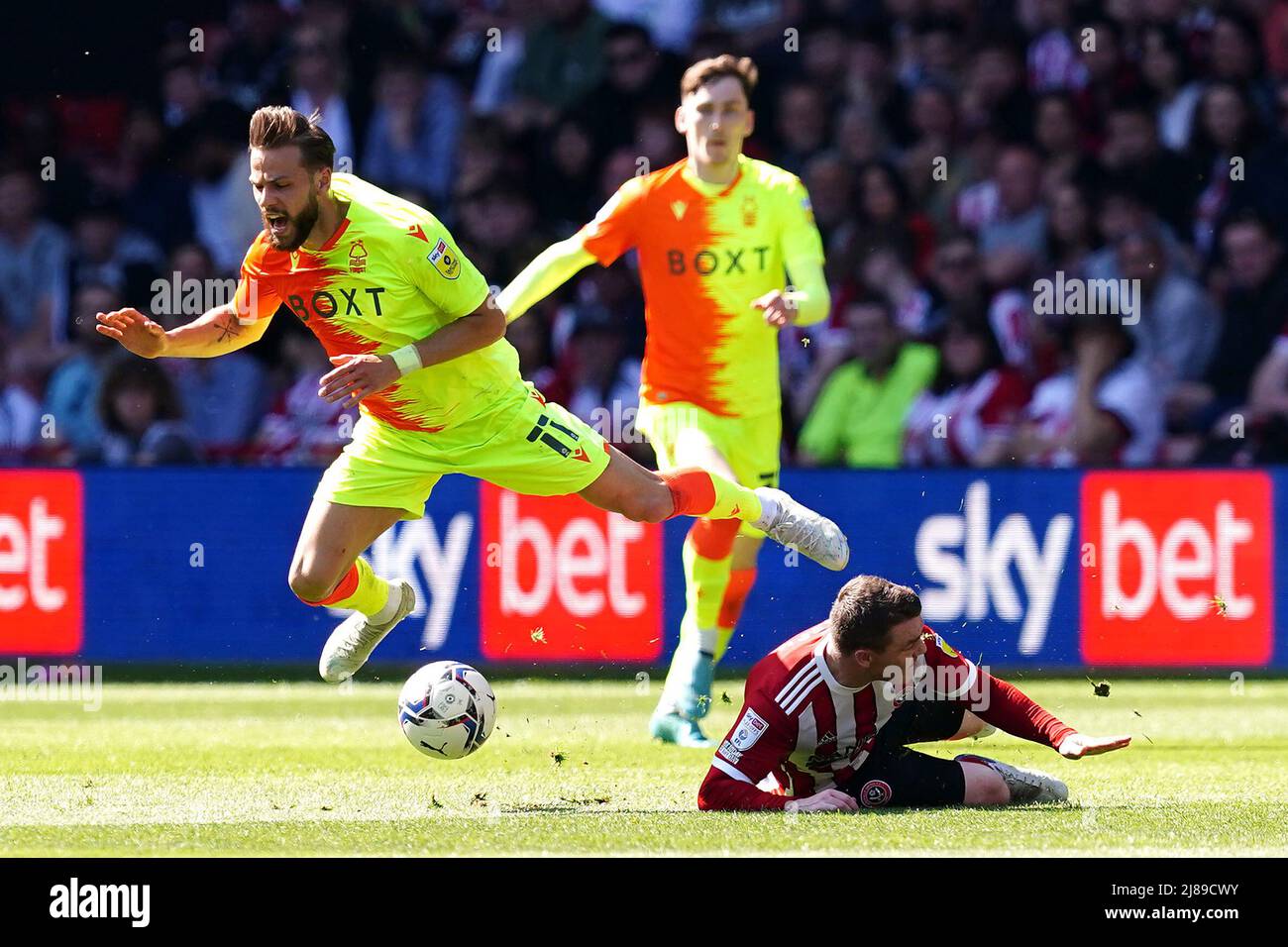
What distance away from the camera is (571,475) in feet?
26.1

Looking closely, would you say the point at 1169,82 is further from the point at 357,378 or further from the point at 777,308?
the point at 357,378

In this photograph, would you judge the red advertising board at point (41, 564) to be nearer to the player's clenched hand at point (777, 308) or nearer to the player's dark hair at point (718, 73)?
the player's dark hair at point (718, 73)

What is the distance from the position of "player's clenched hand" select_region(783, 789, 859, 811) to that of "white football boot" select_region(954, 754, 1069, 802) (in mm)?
487

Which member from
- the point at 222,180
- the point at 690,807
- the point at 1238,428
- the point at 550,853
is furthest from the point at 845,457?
the point at 550,853

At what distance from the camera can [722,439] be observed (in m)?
9.03

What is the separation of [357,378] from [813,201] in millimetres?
7667

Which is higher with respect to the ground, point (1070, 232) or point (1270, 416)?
point (1070, 232)

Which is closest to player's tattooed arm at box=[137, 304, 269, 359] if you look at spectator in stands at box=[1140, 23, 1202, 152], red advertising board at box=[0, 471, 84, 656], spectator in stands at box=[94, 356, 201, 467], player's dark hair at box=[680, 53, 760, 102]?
player's dark hair at box=[680, 53, 760, 102]

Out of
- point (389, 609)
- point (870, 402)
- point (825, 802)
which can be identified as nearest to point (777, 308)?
point (389, 609)

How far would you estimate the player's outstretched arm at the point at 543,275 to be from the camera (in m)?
8.88

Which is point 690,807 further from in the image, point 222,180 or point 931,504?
point 222,180

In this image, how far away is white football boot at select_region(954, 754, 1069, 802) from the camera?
7125 mm

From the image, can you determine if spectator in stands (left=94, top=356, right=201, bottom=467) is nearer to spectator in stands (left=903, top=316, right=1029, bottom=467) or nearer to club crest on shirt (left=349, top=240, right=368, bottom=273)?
spectator in stands (left=903, top=316, right=1029, bottom=467)

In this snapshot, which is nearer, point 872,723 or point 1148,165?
point 872,723
